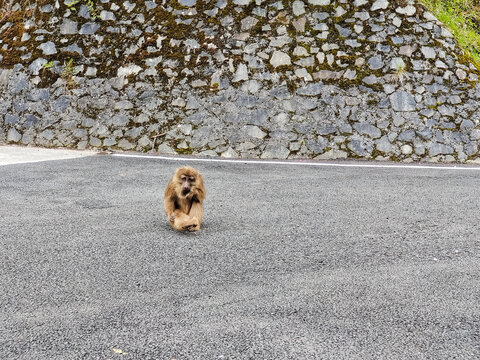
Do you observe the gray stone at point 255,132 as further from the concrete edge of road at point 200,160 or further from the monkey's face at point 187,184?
the monkey's face at point 187,184

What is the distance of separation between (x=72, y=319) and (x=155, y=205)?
3.32m

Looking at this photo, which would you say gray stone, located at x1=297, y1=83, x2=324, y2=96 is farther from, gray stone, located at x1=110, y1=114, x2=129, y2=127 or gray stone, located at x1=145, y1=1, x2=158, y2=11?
gray stone, located at x1=145, y1=1, x2=158, y2=11

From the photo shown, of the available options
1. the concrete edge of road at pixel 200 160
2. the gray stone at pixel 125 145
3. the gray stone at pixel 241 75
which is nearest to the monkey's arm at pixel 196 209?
the concrete edge of road at pixel 200 160

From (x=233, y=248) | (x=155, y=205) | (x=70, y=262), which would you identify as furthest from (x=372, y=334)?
(x=155, y=205)

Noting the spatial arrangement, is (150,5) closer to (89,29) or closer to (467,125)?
(89,29)

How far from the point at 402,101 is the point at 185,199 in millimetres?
7400

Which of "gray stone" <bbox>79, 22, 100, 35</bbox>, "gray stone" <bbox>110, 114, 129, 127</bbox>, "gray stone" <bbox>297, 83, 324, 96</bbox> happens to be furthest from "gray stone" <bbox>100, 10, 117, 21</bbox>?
"gray stone" <bbox>297, 83, 324, 96</bbox>

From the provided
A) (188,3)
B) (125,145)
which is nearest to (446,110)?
(188,3)

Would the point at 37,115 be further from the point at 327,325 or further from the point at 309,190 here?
the point at 327,325

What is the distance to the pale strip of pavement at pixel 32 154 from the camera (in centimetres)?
988

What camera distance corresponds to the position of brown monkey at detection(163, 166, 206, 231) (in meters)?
4.91

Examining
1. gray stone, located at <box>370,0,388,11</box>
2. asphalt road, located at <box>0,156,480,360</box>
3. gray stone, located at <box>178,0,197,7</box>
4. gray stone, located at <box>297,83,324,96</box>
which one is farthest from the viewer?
gray stone, located at <box>178,0,197,7</box>

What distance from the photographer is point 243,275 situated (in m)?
4.21

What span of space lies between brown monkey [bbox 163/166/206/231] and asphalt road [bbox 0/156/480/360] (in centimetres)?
16
